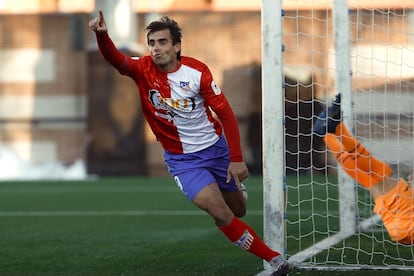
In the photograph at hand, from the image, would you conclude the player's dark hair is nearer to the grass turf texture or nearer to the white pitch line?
the grass turf texture

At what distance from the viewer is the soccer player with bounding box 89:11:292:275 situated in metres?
5.72

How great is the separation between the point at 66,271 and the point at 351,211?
10.6 ft

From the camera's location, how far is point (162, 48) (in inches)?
231

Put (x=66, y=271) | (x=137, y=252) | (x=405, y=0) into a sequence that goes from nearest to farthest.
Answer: (x=66, y=271) < (x=137, y=252) < (x=405, y=0)

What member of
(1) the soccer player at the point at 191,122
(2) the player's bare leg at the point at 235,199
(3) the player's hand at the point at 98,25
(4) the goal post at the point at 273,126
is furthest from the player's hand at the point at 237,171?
(3) the player's hand at the point at 98,25

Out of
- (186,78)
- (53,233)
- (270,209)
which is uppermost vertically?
(186,78)

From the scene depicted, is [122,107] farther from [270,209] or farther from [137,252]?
[270,209]

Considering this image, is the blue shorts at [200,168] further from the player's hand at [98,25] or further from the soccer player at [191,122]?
the player's hand at [98,25]

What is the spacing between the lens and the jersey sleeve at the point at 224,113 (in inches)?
223

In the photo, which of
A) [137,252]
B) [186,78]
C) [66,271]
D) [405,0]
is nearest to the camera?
[186,78]

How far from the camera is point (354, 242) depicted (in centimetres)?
782

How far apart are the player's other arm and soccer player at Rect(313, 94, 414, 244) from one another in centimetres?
224

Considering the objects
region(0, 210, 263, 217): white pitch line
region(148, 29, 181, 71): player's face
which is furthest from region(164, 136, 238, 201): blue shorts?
region(0, 210, 263, 217): white pitch line

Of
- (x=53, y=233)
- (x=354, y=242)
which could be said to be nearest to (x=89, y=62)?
(x=53, y=233)
